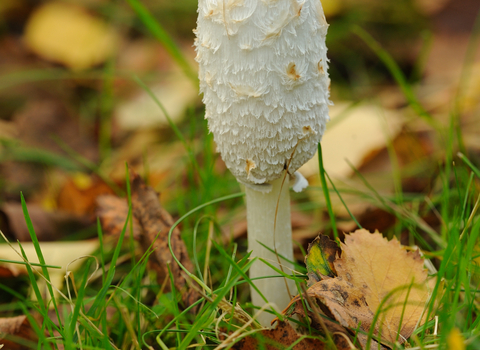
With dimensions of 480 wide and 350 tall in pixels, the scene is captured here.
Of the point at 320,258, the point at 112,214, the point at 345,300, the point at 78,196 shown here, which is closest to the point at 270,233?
the point at 320,258

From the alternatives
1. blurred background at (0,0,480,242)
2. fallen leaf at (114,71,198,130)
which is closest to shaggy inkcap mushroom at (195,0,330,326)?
blurred background at (0,0,480,242)

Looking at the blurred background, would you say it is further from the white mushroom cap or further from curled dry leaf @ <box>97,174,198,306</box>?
the white mushroom cap

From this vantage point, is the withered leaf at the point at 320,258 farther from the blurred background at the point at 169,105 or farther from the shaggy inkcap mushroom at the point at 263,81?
the blurred background at the point at 169,105

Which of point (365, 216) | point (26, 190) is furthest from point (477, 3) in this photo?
point (26, 190)

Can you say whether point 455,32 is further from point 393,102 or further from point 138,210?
point 138,210

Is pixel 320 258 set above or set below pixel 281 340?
above

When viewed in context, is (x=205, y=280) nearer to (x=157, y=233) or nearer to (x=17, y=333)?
(x=157, y=233)
